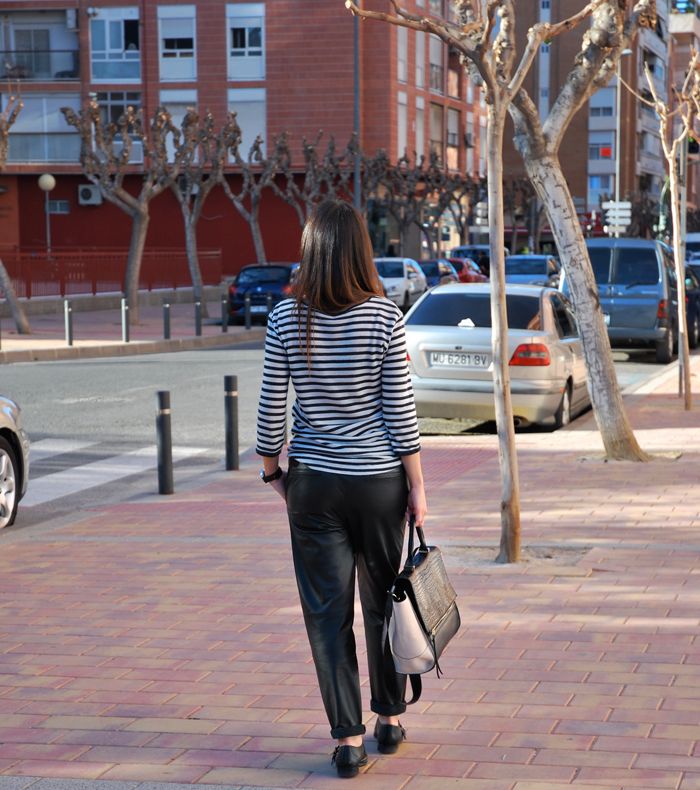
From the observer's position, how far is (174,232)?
198 ft

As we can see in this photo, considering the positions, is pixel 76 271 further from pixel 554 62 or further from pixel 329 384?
pixel 554 62

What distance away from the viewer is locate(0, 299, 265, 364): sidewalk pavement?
25922mm

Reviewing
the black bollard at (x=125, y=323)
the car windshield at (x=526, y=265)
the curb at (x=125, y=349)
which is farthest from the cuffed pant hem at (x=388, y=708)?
the car windshield at (x=526, y=265)

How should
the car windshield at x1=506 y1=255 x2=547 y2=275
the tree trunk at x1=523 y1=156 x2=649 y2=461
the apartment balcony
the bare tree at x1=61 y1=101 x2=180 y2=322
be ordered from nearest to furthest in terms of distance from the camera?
1. the tree trunk at x1=523 y1=156 x2=649 y2=461
2. the bare tree at x1=61 y1=101 x2=180 y2=322
3. the car windshield at x1=506 y1=255 x2=547 y2=275
4. the apartment balcony

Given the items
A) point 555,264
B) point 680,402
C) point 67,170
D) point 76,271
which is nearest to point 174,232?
point 67,170

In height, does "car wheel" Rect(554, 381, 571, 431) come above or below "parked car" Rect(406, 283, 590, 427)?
below

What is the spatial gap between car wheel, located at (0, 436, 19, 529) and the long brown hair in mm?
5736

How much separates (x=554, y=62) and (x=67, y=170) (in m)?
47.7

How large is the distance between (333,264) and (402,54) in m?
57.8

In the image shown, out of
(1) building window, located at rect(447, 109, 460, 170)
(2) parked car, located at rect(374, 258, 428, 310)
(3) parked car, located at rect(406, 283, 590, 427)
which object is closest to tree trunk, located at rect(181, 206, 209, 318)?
(2) parked car, located at rect(374, 258, 428, 310)

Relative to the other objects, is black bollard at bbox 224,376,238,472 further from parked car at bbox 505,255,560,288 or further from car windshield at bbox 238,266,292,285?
car windshield at bbox 238,266,292,285

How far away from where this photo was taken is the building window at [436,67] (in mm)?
64694

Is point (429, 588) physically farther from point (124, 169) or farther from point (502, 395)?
point (124, 169)

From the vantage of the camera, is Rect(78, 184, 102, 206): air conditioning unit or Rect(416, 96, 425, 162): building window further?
Rect(416, 96, 425, 162): building window
